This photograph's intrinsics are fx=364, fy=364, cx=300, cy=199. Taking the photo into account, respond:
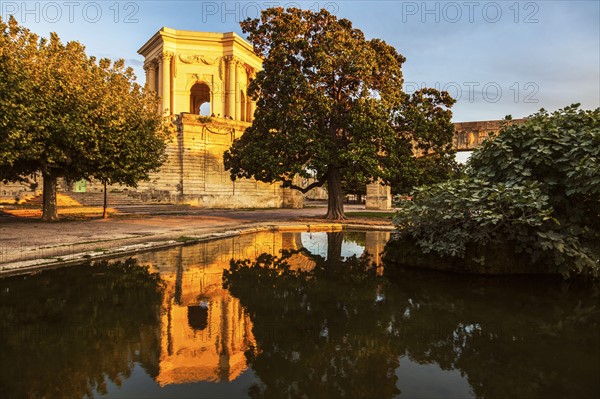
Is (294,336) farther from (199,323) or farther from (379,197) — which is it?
(379,197)

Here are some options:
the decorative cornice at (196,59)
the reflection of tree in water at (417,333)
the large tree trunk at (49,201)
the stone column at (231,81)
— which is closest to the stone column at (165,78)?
the decorative cornice at (196,59)

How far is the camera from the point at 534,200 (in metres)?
6.50

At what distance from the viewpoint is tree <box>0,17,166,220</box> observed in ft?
44.8

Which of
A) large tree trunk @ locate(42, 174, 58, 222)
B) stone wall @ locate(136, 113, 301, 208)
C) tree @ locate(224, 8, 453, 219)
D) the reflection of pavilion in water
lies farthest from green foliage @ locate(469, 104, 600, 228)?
stone wall @ locate(136, 113, 301, 208)

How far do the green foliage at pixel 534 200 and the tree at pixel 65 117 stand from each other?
14442 millimetres

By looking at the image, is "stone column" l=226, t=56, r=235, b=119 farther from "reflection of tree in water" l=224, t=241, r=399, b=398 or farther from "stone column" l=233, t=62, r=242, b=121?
"reflection of tree in water" l=224, t=241, r=399, b=398

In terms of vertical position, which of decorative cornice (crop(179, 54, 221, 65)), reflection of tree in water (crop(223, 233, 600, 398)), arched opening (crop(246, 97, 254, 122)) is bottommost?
reflection of tree in water (crop(223, 233, 600, 398))

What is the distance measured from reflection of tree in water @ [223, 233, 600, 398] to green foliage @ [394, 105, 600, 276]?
0.75m

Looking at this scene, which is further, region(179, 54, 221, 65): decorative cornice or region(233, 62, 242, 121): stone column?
region(233, 62, 242, 121): stone column

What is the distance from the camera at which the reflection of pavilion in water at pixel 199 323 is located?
3278 mm

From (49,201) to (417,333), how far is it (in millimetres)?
19562

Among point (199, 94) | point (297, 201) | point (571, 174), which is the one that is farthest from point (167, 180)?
point (571, 174)

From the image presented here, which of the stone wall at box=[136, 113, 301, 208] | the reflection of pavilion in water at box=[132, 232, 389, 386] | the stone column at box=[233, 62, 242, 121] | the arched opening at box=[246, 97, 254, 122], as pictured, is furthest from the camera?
the arched opening at box=[246, 97, 254, 122]

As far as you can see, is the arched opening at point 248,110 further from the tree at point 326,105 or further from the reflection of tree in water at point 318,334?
the reflection of tree in water at point 318,334
